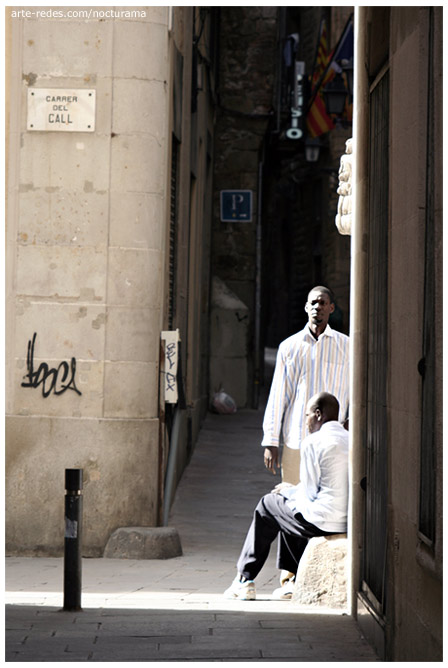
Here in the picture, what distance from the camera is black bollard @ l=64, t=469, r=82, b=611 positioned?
6277mm

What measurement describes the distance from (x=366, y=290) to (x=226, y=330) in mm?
12922

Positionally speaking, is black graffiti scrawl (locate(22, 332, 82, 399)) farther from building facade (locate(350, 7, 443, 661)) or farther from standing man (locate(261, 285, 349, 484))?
building facade (locate(350, 7, 443, 661))

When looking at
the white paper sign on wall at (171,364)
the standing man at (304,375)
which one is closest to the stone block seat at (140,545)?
the white paper sign on wall at (171,364)

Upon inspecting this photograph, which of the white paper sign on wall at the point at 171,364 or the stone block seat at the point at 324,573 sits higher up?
the white paper sign on wall at the point at 171,364

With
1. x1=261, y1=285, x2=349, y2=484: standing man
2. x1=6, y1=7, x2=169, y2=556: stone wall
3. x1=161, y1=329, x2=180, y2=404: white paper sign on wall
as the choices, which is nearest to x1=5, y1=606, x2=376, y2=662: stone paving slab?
x1=261, y1=285, x2=349, y2=484: standing man

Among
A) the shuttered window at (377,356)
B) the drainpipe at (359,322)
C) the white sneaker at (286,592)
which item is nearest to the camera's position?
the shuttered window at (377,356)

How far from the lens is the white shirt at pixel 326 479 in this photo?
254 inches

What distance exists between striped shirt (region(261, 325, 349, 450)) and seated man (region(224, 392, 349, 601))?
1046mm

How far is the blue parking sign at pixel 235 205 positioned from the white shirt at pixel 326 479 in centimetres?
1221

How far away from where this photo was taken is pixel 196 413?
14805 millimetres

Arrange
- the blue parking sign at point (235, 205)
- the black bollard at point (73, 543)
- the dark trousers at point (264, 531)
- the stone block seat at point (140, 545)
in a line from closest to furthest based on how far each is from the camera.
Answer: the black bollard at point (73, 543)
the dark trousers at point (264, 531)
the stone block seat at point (140, 545)
the blue parking sign at point (235, 205)

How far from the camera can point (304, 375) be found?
7.93m

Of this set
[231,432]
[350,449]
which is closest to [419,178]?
[350,449]

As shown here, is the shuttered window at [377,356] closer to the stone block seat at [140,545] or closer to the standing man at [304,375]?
the standing man at [304,375]
